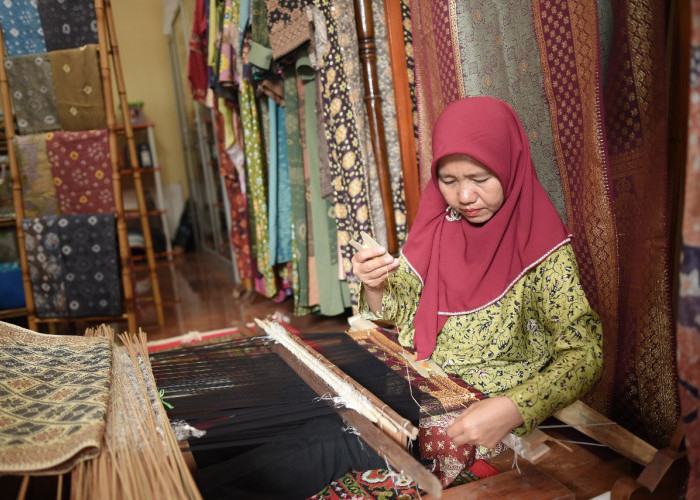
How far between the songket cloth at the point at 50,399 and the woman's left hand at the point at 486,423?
607 millimetres

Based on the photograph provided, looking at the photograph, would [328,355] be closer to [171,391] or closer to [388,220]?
[171,391]

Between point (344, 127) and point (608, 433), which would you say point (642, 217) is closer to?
point (608, 433)

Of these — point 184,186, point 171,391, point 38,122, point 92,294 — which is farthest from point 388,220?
point 184,186

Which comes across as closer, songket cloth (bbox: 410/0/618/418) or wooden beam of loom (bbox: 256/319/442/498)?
wooden beam of loom (bbox: 256/319/442/498)

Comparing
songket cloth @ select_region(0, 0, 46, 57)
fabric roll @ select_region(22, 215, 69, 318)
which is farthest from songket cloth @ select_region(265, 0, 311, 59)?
fabric roll @ select_region(22, 215, 69, 318)

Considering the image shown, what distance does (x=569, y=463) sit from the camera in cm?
116

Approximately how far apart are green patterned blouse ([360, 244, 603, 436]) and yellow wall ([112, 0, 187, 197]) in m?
6.32

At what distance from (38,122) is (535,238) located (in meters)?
2.93

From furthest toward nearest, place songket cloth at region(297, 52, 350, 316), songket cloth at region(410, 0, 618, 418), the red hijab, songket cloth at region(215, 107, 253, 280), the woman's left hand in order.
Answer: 1. songket cloth at region(215, 107, 253, 280)
2. songket cloth at region(297, 52, 350, 316)
3. songket cloth at region(410, 0, 618, 418)
4. the red hijab
5. the woman's left hand

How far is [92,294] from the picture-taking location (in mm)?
3039

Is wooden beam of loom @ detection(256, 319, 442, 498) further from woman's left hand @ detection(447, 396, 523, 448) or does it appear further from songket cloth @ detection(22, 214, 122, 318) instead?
songket cloth @ detection(22, 214, 122, 318)

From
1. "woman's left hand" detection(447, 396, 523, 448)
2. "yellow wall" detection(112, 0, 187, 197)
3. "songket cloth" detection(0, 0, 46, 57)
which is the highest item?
"yellow wall" detection(112, 0, 187, 197)

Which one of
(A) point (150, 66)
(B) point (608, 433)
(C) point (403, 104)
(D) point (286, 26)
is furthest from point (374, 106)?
(A) point (150, 66)

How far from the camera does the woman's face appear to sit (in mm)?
1188
